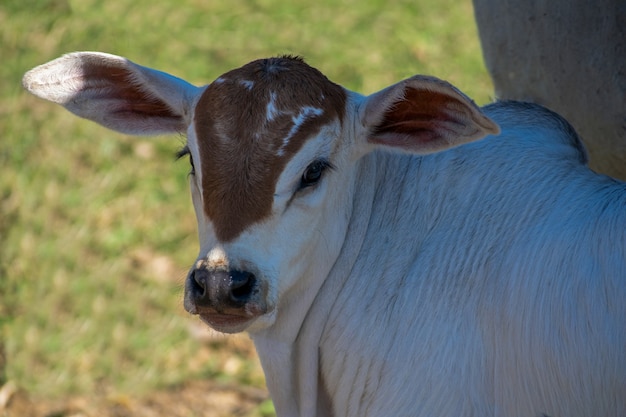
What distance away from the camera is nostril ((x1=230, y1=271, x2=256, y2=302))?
332cm

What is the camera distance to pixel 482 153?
12.8 feet

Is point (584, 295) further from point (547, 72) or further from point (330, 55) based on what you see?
point (330, 55)

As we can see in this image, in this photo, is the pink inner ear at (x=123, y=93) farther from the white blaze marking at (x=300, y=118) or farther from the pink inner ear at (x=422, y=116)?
the pink inner ear at (x=422, y=116)

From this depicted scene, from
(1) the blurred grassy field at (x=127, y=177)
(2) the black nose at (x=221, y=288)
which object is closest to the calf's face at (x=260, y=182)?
(2) the black nose at (x=221, y=288)

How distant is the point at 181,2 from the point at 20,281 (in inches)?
152

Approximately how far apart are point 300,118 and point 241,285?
0.64 meters

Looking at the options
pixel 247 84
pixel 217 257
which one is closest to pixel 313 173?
pixel 247 84

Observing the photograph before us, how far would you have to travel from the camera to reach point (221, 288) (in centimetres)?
332

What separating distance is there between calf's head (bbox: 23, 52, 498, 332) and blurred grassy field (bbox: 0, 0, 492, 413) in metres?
2.26

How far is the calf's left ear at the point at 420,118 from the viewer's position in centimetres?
354

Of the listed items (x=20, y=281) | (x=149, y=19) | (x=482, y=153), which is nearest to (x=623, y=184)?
(x=482, y=153)

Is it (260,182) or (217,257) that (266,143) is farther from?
(217,257)

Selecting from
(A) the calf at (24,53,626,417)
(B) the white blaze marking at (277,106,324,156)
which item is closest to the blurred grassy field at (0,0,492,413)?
(A) the calf at (24,53,626,417)

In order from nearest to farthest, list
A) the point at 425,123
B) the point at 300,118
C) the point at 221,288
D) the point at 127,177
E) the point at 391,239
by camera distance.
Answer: the point at 221,288, the point at 300,118, the point at 425,123, the point at 391,239, the point at 127,177
